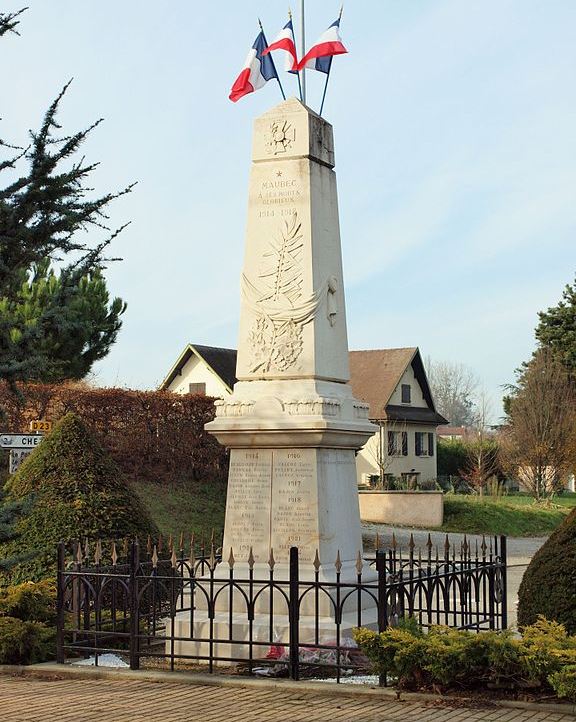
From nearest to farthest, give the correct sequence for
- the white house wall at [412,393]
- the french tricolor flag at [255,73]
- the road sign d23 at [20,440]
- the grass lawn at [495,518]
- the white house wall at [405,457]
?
the french tricolor flag at [255,73]
the road sign d23 at [20,440]
the grass lawn at [495,518]
the white house wall at [405,457]
the white house wall at [412,393]

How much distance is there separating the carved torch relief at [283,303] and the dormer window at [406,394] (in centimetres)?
4455

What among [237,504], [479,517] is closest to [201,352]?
[479,517]

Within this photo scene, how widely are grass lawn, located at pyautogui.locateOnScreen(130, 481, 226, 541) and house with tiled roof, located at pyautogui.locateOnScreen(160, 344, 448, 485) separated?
683 inches

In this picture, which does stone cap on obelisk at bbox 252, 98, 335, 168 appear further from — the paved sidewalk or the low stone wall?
the low stone wall

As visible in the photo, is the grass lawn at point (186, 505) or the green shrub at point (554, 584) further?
the grass lawn at point (186, 505)

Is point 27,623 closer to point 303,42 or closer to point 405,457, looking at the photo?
point 303,42

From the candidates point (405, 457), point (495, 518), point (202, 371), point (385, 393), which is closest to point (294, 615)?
point (495, 518)

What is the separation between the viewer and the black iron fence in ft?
31.3

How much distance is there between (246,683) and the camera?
30.9ft

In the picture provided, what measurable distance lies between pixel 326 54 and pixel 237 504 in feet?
16.7

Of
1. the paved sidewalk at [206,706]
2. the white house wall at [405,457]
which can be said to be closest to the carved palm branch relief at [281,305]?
the paved sidewalk at [206,706]

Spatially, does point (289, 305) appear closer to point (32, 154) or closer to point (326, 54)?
point (326, 54)

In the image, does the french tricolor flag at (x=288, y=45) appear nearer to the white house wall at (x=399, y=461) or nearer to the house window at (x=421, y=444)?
the white house wall at (x=399, y=461)

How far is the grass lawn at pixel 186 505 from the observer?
2589cm
